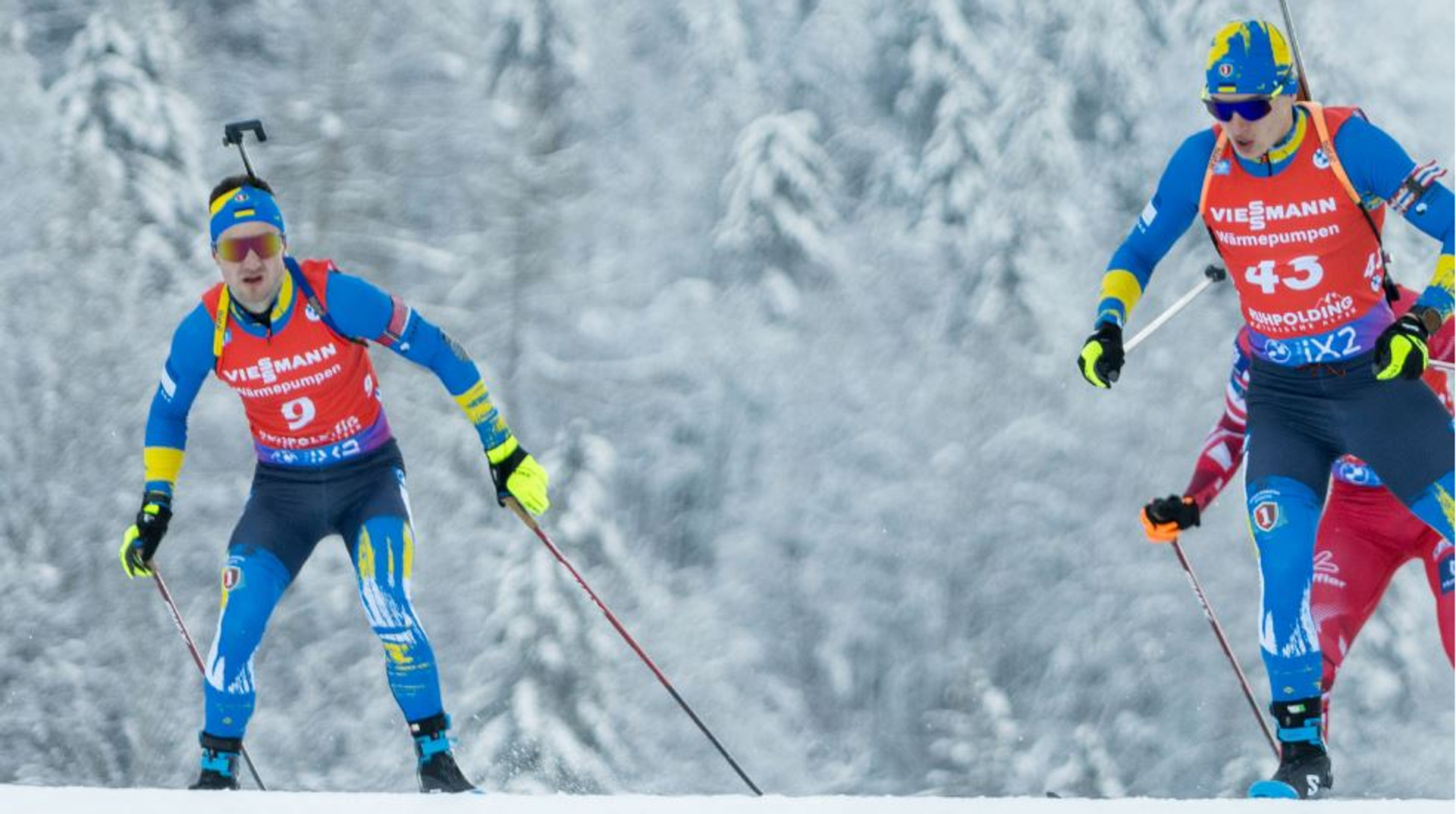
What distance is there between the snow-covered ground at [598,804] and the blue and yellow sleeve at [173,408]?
1.79 meters

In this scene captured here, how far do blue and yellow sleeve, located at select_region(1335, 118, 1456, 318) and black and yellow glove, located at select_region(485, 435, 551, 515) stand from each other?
237 centimetres

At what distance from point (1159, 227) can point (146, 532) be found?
9.98ft

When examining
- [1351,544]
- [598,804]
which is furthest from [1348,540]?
[598,804]

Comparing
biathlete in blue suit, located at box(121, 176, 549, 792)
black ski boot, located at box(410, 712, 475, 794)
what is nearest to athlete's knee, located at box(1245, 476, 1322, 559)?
biathlete in blue suit, located at box(121, 176, 549, 792)

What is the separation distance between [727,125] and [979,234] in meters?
1.96

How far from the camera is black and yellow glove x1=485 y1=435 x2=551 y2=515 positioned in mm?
5285

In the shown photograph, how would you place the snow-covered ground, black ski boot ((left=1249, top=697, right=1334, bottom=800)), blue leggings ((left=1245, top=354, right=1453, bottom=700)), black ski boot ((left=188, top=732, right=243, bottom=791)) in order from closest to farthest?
the snow-covered ground → black ski boot ((left=1249, top=697, right=1334, bottom=800)) → blue leggings ((left=1245, top=354, right=1453, bottom=700)) → black ski boot ((left=188, top=732, right=243, bottom=791))

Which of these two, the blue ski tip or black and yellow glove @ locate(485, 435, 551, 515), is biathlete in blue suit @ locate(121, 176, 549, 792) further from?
the blue ski tip

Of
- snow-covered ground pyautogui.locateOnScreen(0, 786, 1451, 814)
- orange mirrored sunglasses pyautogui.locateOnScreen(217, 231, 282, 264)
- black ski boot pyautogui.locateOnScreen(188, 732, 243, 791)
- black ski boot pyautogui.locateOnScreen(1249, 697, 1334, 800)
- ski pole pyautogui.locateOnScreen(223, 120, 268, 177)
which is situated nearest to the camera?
snow-covered ground pyautogui.locateOnScreen(0, 786, 1451, 814)

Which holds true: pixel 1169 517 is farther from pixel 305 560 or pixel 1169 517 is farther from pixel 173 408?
pixel 173 408

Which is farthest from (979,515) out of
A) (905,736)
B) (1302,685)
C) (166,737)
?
(1302,685)

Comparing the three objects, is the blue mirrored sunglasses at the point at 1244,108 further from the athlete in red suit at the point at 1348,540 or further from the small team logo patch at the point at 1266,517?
the athlete in red suit at the point at 1348,540

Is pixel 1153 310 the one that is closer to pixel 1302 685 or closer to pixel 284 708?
pixel 284 708

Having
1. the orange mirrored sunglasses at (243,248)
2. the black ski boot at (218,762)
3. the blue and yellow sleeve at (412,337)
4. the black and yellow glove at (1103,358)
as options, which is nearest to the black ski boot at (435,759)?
the black ski boot at (218,762)
